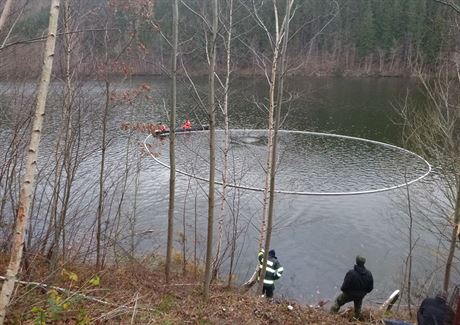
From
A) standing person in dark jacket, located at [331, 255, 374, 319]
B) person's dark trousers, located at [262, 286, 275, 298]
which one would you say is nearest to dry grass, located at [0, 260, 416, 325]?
standing person in dark jacket, located at [331, 255, 374, 319]

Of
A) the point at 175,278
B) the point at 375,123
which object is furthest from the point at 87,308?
the point at 375,123

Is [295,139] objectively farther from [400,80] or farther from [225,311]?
[400,80]

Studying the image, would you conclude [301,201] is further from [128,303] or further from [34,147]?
[34,147]

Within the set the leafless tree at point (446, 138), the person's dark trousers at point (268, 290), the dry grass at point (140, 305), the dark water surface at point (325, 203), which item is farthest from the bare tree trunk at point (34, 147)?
the dark water surface at point (325, 203)

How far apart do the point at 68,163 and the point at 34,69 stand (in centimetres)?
244

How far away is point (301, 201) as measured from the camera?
1994cm

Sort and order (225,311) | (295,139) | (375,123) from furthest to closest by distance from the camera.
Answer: (375,123) → (295,139) → (225,311)

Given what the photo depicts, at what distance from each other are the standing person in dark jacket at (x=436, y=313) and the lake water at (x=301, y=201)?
5.50 m

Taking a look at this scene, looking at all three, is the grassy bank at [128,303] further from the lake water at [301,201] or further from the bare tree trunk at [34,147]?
the lake water at [301,201]

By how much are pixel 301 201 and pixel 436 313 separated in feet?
45.7

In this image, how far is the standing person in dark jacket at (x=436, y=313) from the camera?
5980 mm

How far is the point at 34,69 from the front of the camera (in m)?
9.18

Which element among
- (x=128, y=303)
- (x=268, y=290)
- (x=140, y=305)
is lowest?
(x=268, y=290)

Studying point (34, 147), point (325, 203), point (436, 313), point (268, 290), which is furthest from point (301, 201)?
point (34, 147)
